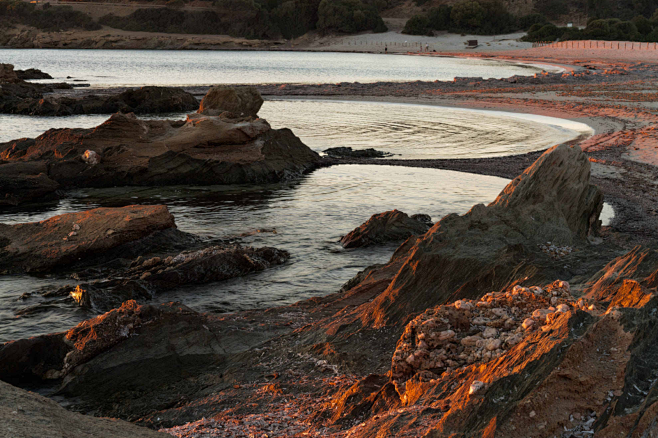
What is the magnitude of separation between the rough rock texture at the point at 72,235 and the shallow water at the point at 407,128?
1061 cm

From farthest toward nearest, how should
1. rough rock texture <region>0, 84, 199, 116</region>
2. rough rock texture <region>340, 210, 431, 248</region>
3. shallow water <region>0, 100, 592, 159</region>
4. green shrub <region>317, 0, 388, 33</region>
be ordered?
green shrub <region>317, 0, 388, 33</region>
rough rock texture <region>0, 84, 199, 116</region>
shallow water <region>0, 100, 592, 159</region>
rough rock texture <region>340, 210, 431, 248</region>

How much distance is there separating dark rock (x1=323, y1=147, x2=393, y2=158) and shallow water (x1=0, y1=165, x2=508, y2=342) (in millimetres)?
1344

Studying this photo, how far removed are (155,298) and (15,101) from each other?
29.2 metres

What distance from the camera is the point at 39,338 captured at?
6.12 meters

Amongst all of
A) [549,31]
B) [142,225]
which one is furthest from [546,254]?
[549,31]

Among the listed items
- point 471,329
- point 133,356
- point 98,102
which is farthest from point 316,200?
point 98,102

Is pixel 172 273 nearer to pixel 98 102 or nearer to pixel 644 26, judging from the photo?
pixel 98 102

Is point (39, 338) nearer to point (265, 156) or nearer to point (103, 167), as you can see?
point (103, 167)

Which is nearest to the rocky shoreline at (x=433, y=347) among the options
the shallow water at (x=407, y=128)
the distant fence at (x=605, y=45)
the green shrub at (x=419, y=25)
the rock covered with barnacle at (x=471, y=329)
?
the rock covered with barnacle at (x=471, y=329)

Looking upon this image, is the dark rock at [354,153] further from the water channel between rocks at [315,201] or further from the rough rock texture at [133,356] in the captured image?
the rough rock texture at [133,356]

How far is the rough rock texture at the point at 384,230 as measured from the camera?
10930 mm

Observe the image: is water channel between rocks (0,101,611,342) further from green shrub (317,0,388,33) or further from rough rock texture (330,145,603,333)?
green shrub (317,0,388,33)

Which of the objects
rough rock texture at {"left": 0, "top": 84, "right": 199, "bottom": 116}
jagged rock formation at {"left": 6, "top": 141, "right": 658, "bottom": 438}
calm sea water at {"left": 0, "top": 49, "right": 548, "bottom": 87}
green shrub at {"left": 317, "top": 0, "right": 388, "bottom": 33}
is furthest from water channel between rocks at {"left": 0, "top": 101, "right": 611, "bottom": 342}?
green shrub at {"left": 317, "top": 0, "right": 388, "bottom": 33}

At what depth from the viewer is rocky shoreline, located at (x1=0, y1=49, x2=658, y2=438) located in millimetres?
2994
